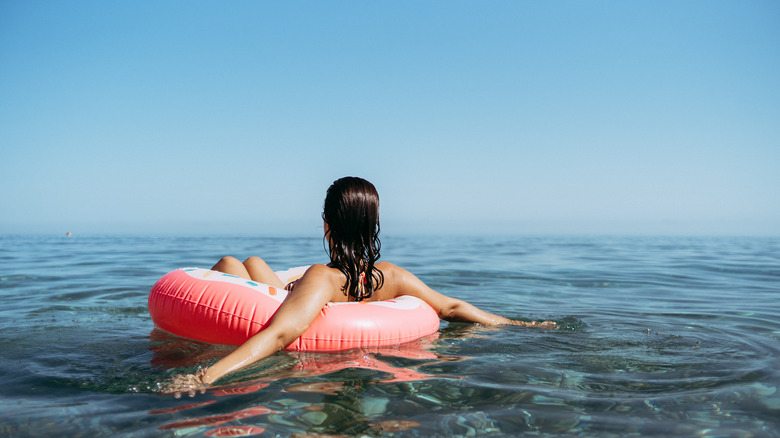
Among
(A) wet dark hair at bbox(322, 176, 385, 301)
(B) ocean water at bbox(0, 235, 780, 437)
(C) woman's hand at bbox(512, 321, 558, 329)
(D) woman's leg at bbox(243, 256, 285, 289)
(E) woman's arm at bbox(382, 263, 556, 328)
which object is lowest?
(B) ocean water at bbox(0, 235, 780, 437)

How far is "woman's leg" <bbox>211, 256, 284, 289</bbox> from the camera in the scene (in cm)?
425

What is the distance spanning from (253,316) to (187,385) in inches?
32.2

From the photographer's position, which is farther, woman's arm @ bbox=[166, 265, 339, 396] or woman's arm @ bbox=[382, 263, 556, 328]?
woman's arm @ bbox=[382, 263, 556, 328]

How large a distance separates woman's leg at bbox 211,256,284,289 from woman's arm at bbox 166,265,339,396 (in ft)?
3.35

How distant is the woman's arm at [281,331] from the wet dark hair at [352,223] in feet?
0.52

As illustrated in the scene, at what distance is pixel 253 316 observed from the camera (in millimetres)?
3484

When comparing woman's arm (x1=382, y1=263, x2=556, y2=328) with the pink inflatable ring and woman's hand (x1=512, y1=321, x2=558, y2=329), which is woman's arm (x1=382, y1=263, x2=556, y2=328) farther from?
the pink inflatable ring

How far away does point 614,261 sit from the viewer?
12.1m

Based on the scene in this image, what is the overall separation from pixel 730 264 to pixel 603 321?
324 inches

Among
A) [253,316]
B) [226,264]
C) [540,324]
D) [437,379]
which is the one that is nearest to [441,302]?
[540,324]

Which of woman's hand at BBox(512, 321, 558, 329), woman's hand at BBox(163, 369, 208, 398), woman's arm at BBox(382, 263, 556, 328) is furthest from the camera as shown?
woman's hand at BBox(512, 321, 558, 329)

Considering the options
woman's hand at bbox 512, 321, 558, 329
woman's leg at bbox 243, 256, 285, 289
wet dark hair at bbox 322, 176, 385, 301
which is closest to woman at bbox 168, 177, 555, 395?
wet dark hair at bbox 322, 176, 385, 301

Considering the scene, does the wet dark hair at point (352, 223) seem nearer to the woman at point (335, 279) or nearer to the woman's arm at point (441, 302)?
the woman at point (335, 279)

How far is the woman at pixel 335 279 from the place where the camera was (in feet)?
9.45
